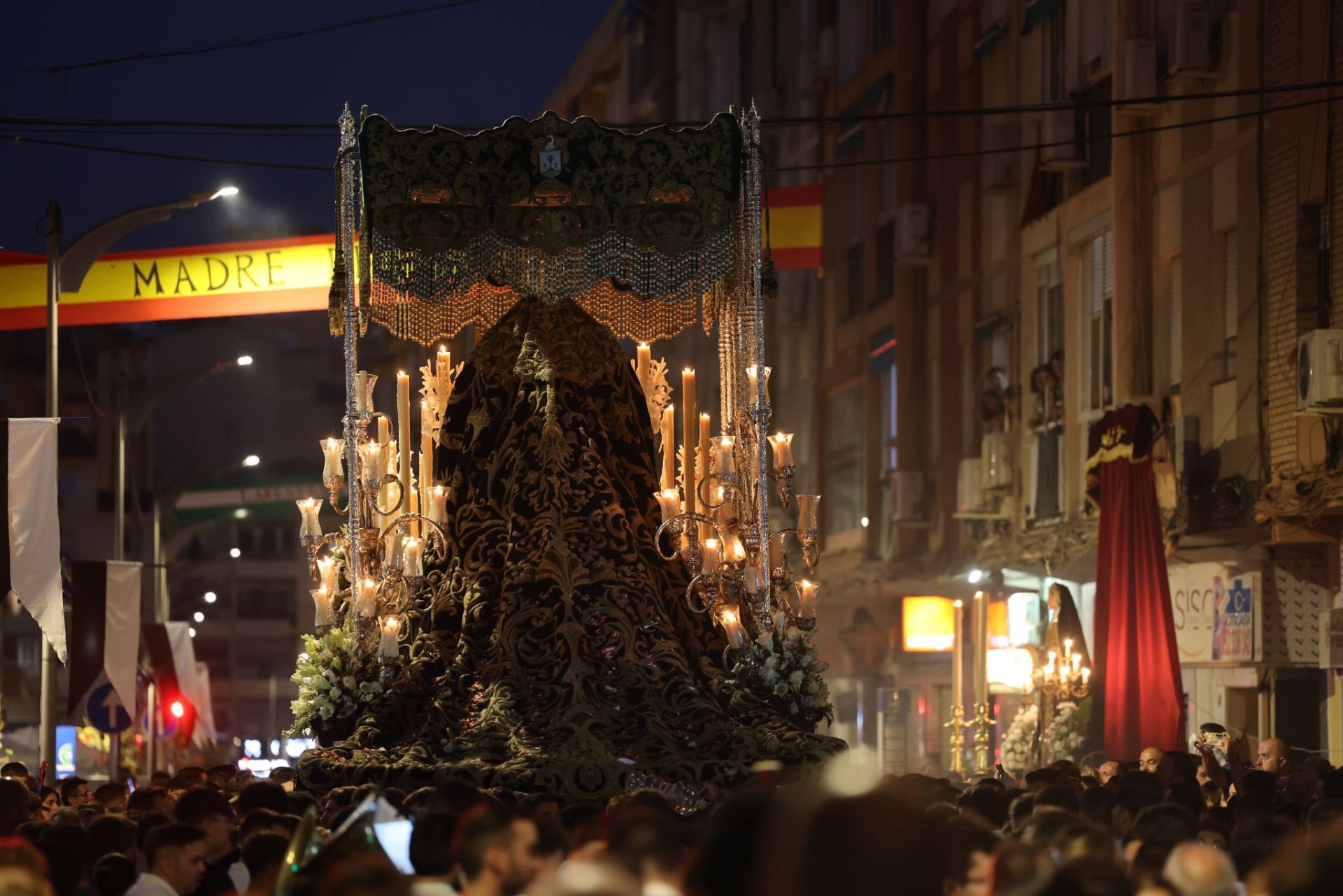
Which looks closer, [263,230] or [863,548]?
[863,548]

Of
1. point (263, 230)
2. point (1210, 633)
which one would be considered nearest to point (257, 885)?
point (1210, 633)

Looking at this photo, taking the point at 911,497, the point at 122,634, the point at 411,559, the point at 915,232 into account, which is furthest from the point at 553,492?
the point at 911,497

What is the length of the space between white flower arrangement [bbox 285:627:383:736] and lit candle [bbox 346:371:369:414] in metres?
1.30

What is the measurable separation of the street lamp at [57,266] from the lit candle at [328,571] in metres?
7.33

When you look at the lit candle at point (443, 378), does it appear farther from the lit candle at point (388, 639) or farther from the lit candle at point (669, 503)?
the lit candle at point (388, 639)

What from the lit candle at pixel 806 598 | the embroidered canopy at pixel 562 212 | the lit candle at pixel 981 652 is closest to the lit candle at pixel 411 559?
the embroidered canopy at pixel 562 212

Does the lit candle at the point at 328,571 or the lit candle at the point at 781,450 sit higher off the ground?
the lit candle at the point at 781,450

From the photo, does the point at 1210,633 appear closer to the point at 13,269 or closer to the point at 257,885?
the point at 13,269

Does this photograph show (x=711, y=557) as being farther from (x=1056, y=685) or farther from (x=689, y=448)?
(x=1056, y=685)

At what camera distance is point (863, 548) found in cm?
3372

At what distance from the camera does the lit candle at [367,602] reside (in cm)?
1252

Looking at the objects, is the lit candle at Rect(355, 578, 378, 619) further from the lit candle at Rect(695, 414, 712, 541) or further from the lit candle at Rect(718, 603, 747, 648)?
the lit candle at Rect(695, 414, 712, 541)

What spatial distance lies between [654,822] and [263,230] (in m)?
65.9

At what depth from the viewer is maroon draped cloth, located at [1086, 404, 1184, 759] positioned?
1828cm
